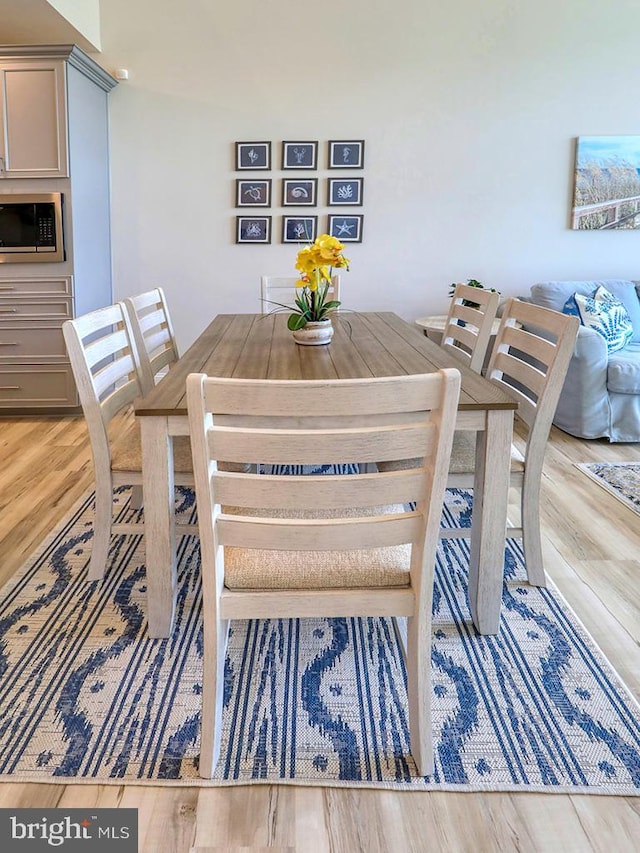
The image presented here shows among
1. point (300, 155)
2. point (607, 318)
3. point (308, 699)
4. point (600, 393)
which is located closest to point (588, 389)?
point (600, 393)

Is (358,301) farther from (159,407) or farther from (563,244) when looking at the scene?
(159,407)

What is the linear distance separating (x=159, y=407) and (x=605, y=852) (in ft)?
4.26

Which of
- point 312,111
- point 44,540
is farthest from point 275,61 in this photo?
point 44,540

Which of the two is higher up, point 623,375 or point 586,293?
point 586,293

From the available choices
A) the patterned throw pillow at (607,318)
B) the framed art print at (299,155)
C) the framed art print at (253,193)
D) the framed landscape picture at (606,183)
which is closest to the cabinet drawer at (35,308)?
the framed art print at (253,193)

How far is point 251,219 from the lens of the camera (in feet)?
15.0

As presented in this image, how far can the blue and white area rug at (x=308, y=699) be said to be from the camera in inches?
54.3

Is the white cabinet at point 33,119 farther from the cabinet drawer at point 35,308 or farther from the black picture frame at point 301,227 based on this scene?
the black picture frame at point 301,227

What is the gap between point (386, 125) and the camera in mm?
4434

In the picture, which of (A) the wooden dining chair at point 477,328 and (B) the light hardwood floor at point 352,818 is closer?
(B) the light hardwood floor at point 352,818

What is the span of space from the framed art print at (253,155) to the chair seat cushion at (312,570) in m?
3.70

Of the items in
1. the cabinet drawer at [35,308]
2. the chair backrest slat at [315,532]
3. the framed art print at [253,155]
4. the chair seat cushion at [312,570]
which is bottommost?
Answer: the chair seat cushion at [312,570]

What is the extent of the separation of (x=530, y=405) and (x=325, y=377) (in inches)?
25.3

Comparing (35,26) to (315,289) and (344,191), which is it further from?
(315,289)
